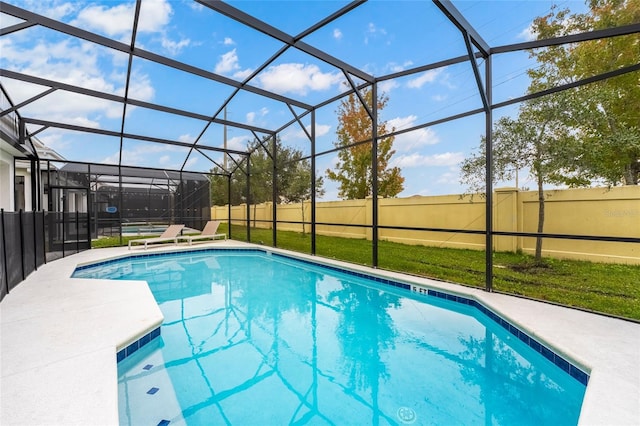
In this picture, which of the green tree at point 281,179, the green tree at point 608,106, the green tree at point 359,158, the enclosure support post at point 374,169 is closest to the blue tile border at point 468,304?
the enclosure support post at point 374,169

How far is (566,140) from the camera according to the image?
5.55m

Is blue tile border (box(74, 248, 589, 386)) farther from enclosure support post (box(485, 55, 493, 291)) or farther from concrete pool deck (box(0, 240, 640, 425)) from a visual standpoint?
enclosure support post (box(485, 55, 493, 291))

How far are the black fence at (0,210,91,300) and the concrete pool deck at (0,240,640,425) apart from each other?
0.35 meters

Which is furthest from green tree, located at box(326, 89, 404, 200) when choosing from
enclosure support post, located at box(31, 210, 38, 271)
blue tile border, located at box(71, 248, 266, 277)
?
enclosure support post, located at box(31, 210, 38, 271)

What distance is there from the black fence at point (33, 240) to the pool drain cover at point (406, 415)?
4.97 m

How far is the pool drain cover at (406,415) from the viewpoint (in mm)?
2082

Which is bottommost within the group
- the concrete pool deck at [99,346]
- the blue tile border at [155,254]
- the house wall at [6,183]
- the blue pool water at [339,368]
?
the blue pool water at [339,368]

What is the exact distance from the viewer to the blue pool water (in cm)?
217

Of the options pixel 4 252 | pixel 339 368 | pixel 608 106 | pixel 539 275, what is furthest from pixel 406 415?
pixel 608 106

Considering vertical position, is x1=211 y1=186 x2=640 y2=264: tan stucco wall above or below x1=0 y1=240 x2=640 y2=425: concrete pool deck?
above

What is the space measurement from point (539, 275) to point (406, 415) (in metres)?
5.11

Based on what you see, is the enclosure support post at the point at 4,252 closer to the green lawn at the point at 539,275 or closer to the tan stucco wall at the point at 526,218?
the tan stucco wall at the point at 526,218

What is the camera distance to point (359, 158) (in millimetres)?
11680

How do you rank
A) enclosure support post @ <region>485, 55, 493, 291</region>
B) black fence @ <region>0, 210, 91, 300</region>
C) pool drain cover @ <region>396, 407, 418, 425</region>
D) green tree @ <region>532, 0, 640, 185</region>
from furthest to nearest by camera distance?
green tree @ <region>532, 0, 640, 185</region>
enclosure support post @ <region>485, 55, 493, 291</region>
black fence @ <region>0, 210, 91, 300</region>
pool drain cover @ <region>396, 407, 418, 425</region>
